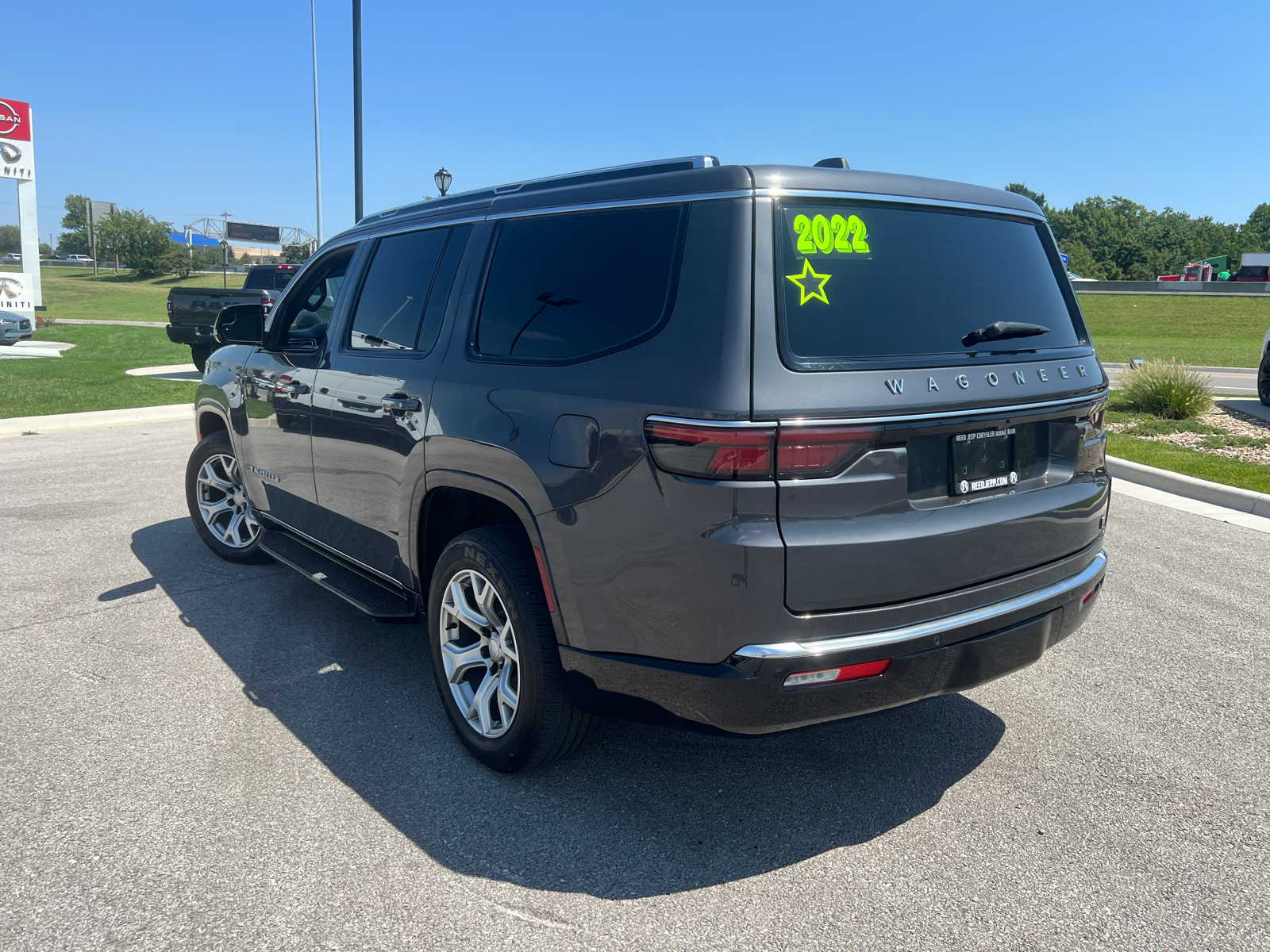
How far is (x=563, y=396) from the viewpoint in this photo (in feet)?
9.39

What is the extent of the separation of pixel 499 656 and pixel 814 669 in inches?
48.7

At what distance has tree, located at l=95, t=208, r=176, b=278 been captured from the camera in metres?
79.3

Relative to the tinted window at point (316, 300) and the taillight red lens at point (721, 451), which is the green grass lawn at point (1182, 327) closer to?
the tinted window at point (316, 300)

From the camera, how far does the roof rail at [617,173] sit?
9.56ft

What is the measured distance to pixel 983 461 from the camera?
9.25 feet

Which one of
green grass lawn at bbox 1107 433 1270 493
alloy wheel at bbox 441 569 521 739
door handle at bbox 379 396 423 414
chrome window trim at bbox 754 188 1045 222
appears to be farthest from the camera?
green grass lawn at bbox 1107 433 1270 493

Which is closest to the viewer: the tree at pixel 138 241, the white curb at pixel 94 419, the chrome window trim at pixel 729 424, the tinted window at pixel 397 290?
the chrome window trim at pixel 729 424

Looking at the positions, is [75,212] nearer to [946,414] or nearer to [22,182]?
[22,182]

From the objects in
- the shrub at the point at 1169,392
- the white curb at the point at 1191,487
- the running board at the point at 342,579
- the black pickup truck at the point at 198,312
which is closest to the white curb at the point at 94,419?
the black pickup truck at the point at 198,312

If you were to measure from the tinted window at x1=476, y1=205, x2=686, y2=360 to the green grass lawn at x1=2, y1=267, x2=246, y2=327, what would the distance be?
1744 cm

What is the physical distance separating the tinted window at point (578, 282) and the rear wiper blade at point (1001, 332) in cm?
97

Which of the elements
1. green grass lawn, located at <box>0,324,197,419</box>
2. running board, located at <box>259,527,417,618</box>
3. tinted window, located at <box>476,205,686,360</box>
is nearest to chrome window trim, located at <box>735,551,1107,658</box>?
tinted window, located at <box>476,205,686,360</box>

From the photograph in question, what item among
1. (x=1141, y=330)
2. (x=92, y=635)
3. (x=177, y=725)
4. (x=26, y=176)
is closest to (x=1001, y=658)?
(x=177, y=725)

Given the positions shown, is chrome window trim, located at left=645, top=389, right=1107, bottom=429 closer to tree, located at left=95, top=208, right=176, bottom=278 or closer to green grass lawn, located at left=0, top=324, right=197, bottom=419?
green grass lawn, located at left=0, top=324, right=197, bottom=419
